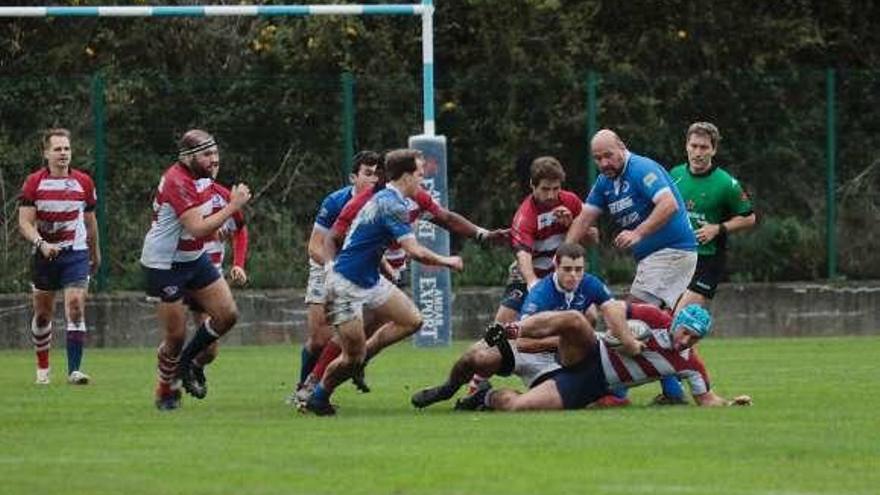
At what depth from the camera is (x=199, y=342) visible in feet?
55.0

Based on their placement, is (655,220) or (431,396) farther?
(655,220)

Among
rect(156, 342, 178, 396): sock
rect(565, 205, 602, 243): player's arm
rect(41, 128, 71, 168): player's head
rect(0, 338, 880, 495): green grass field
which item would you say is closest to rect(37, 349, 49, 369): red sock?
rect(0, 338, 880, 495): green grass field

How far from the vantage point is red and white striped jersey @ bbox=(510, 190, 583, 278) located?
17.1 meters

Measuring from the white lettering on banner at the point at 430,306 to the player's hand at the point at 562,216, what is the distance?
8.10 metres

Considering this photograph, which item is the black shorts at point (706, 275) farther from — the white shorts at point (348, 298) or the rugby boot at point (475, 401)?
the white shorts at point (348, 298)

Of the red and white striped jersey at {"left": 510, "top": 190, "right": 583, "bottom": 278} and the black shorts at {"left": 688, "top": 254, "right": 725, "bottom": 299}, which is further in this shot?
the black shorts at {"left": 688, "top": 254, "right": 725, "bottom": 299}

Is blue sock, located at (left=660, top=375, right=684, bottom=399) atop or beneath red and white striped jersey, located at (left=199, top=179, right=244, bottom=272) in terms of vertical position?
beneath

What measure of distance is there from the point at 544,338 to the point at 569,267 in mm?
477

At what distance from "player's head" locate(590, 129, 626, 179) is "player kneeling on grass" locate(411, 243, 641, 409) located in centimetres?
108

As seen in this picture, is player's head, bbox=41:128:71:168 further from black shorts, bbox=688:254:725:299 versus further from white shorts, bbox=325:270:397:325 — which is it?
black shorts, bbox=688:254:725:299

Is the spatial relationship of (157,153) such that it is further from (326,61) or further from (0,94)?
(326,61)

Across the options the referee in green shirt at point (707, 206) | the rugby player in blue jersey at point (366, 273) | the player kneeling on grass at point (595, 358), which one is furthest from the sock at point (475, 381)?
the referee in green shirt at point (707, 206)

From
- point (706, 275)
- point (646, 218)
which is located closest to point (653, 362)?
point (646, 218)

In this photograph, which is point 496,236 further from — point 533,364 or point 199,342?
→ point 199,342
